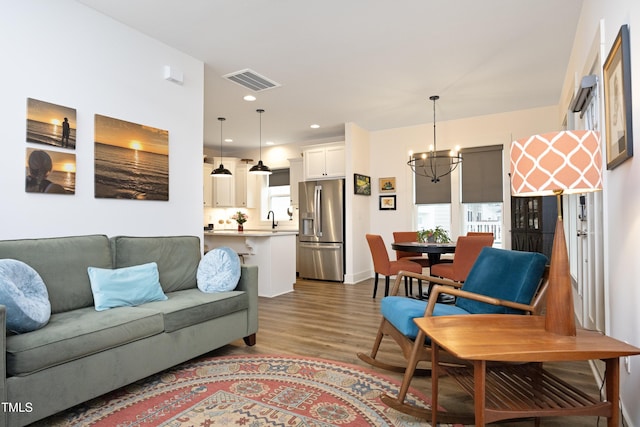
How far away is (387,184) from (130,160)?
4609 millimetres

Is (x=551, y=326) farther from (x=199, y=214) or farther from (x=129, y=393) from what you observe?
(x=199, y=214)

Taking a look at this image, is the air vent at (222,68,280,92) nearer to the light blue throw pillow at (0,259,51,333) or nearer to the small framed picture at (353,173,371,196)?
the small framed picture at (353,173,371,196)

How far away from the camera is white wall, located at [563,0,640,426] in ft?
5.26

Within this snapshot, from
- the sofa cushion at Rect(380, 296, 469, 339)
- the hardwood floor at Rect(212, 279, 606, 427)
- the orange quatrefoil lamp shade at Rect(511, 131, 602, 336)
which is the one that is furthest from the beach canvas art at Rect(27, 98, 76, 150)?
the orange quatrefoil lamp shade at Rect(511, 131, 602, 336)

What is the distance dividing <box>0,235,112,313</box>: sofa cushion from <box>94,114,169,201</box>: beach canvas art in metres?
0.59

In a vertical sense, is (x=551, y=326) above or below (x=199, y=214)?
below

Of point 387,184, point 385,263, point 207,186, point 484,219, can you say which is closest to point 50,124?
point 385,263

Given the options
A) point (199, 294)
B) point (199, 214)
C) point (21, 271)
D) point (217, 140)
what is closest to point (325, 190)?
point (217, 140)

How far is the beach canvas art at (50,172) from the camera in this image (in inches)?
100

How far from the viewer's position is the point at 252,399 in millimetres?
2158

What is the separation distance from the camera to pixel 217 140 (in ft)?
25.1

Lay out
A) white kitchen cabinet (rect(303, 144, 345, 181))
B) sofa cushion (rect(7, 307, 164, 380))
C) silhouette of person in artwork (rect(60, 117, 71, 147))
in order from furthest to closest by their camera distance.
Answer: white kitchen cabinet (rect(303, 144, 345, 181)) → silhouette of person in artwork (rect(60, 117, 71, 147)) → sofa cushion (rect(7, 307, 164, 380))

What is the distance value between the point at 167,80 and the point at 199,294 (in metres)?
2.12

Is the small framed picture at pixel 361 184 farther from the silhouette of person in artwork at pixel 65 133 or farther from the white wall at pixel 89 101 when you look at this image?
the silhouette of person in artwork at pixel 65 133
